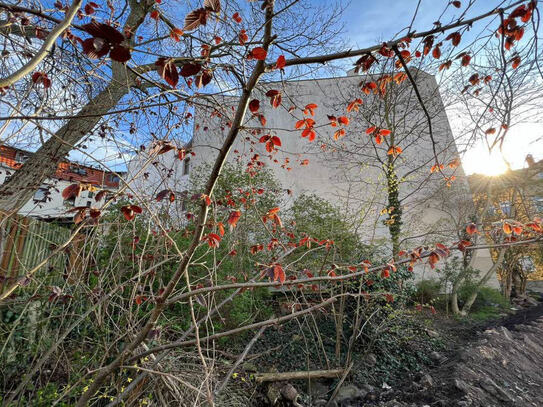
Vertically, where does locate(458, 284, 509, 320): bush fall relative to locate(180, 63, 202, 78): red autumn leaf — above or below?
below

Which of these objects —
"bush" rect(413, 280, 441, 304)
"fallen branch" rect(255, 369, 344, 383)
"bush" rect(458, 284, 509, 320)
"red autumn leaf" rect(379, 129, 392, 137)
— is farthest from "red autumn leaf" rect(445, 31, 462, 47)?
"bush" rect(458, 284, 509, 320)

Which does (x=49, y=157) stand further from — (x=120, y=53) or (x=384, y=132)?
(x=384, y=132)

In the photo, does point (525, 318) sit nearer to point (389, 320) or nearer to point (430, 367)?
point (430, 367)

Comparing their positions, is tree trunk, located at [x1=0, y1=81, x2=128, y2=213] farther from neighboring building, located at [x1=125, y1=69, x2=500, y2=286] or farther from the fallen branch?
neighboring building, located at [x1=125, y1=69, x2=500, y2=286]

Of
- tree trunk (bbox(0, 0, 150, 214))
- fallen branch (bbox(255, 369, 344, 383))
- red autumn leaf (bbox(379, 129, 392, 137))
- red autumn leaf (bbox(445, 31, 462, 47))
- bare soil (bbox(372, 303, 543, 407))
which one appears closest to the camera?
red autumn leaf (bbox(445, 31, 462, 47))

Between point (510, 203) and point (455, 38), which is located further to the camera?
point (510, 203)

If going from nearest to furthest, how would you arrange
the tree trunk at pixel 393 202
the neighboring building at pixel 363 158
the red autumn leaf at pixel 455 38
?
the red autumn leaf at pixel 455 38
the tree trunk at pixel 393 202
the neighboring building at pixel 363 158

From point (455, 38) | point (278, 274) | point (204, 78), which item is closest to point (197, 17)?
point (204, 78)

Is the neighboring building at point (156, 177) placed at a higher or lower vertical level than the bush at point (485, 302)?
higher

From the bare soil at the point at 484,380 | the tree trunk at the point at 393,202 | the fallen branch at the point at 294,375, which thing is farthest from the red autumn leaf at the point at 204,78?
the tree trunk at the point at 393,202

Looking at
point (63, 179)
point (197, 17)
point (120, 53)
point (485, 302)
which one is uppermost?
point (63, 179)

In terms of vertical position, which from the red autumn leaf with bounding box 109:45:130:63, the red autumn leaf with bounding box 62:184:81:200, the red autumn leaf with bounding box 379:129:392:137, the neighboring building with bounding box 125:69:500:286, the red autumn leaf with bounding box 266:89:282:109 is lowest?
the red autumn leaf with bounding box 62:184:81:200

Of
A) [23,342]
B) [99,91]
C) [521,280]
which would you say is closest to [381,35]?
[99,91]

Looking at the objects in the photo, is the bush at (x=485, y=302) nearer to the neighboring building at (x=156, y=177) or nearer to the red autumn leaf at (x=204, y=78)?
the neighboring building at (x=156, y=177)
